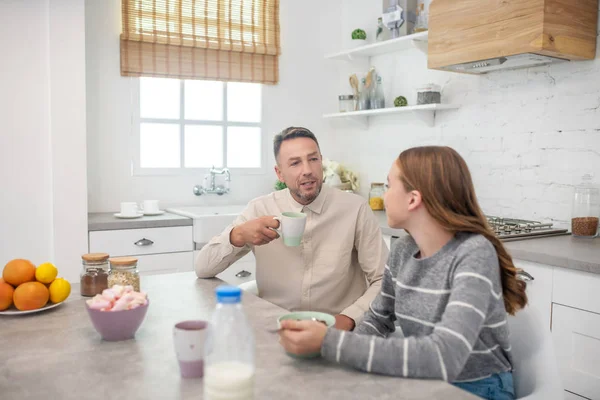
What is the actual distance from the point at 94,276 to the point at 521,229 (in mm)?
2007

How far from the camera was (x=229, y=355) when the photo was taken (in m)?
0.96

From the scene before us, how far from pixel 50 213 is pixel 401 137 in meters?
2.30

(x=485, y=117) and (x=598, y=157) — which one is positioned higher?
(x=485, y=117)

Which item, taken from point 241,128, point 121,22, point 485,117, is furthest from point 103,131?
point 485,117

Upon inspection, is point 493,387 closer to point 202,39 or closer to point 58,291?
point 58,291

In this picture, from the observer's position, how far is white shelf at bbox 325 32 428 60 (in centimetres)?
354

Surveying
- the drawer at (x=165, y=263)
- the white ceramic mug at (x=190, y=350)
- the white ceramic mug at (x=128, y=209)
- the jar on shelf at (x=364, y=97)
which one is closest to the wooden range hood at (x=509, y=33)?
the jar on shelf at (x=364, y=97)

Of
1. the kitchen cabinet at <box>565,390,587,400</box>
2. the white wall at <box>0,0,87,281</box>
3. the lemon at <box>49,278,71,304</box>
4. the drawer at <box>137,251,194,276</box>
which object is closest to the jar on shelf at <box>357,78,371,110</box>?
the drawer at <box>137,251,194,276</box>

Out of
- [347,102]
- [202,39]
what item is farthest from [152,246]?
[347,102]

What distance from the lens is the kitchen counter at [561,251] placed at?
221cm

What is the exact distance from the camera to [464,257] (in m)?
1.26

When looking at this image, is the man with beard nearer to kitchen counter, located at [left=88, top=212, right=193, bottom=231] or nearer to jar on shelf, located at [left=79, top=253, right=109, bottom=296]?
jar on shelf, located at [left=79, top=253, right=109, bottom=296]

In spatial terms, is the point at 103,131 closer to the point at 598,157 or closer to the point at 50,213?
the point at 50,213

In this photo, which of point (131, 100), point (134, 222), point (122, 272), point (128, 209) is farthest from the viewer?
point (131, 100)
